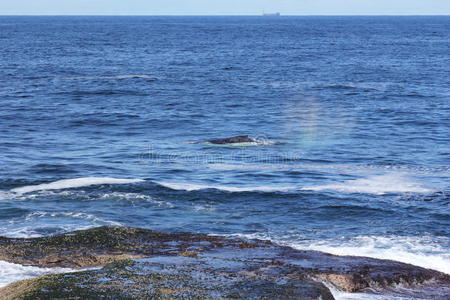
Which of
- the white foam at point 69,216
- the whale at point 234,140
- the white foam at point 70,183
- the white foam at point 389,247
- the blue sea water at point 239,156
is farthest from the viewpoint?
the whale at point 234,140

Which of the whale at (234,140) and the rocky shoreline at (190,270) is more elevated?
the rocky shoreline at (190,270)

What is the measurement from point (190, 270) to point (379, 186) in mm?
16887

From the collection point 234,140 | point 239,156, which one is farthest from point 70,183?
point 234,140

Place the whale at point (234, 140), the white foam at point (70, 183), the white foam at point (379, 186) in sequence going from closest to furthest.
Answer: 1. the white foam at point (70, 183)
2. the white foam at point (379, 186)
3. the whale at point (234, 140)

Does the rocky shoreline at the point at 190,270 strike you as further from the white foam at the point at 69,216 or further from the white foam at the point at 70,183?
the white foam at the point at 70,183

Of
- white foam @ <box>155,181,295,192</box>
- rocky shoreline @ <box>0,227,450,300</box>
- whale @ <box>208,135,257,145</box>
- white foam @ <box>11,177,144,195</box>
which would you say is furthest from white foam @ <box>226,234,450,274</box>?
whale @ <box>208,135,257,145</box>

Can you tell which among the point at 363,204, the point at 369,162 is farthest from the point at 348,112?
the point at 363,204

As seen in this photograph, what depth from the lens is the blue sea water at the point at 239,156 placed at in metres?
29.1

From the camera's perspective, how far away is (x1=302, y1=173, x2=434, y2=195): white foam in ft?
113

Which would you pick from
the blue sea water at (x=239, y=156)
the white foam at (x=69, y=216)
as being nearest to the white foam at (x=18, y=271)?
the blue sea water at (x=239, y=156)

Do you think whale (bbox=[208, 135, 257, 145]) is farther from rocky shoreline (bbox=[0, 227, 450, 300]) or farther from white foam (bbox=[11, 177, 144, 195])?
rocky shoreline (bbox=[0, 227, 450, 300])

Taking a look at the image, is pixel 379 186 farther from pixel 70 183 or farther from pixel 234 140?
pixel 70 183

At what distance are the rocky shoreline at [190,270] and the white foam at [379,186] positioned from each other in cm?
1070

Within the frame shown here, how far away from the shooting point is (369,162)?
134 ft
